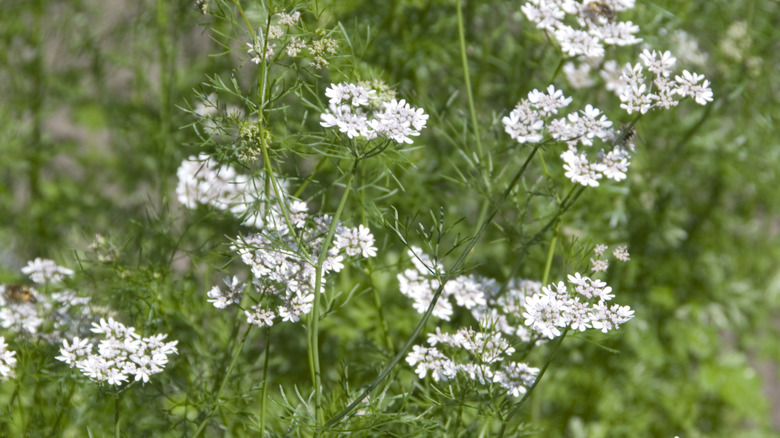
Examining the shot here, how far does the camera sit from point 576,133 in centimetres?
203

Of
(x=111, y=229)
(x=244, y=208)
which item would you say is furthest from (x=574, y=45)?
(x=111, y=229)

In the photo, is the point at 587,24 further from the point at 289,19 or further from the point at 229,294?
the point at 229,294

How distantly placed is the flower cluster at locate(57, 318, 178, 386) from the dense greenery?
1.43 ft

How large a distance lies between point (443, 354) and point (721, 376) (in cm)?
221

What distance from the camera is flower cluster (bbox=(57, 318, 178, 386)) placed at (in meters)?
1.92

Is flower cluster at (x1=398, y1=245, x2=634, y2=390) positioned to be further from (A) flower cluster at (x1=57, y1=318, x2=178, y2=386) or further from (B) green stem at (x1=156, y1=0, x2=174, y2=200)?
(B) green stem at (x1=156, y1=0, x2=174, y2=200)

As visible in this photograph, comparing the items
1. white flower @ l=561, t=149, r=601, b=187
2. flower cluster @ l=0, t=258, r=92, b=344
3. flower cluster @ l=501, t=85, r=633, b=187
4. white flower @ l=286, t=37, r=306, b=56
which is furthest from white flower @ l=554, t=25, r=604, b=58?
flower cluster @ l=0, t=258, r=92, b=344

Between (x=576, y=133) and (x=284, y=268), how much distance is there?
828mm

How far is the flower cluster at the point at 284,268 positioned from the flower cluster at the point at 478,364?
32cm

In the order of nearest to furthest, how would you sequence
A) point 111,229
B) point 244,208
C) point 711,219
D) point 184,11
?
point 244,208 < point 184,11 < point 111,229 < point 711,219

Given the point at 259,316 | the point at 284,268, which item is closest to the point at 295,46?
the point at 284,268

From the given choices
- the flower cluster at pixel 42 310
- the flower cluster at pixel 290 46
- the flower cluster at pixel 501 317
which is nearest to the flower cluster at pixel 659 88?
the flower cluster at pixel 501 317

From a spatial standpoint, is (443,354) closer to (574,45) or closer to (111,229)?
(574,45)

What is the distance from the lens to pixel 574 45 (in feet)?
7.14
